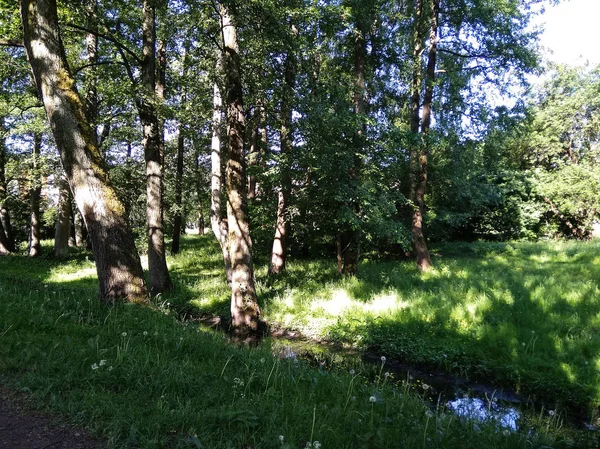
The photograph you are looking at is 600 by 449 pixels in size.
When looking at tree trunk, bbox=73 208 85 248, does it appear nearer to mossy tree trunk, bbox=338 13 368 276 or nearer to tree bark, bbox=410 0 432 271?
mossy tree trunk, bbox=338 13 368 276

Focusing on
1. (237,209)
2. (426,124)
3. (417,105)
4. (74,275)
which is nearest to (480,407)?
(237,209)

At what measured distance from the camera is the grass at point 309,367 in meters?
3.02

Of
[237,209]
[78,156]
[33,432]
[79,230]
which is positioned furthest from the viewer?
[79,230]

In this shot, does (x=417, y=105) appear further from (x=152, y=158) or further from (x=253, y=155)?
(x=152, y=158)

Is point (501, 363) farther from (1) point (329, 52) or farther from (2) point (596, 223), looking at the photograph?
(2) point (596, 223)

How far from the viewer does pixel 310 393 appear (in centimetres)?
386

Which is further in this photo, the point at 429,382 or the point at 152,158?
the point at 152,158

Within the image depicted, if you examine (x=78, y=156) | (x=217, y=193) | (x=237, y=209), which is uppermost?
(x=78, y=156)

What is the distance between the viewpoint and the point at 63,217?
57.9 ft

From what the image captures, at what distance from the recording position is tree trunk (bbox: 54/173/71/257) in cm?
1688

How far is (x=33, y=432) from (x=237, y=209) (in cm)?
585

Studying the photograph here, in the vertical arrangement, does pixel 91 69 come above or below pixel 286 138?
above

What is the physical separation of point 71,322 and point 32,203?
56.6 feet

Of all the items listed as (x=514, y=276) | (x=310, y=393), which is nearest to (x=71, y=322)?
(x=310, y=393)
